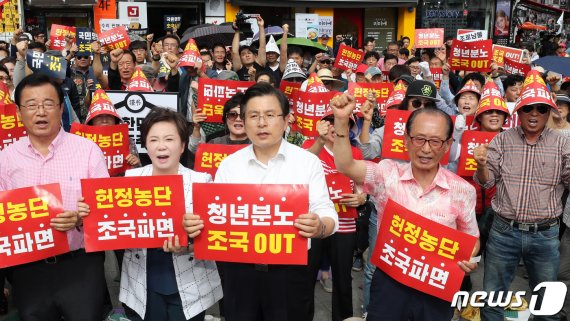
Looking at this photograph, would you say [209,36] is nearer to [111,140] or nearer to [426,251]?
[111,140]

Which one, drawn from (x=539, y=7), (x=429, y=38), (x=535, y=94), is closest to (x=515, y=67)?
(x=429, y=38)

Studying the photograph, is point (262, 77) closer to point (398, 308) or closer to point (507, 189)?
point (507, 189)

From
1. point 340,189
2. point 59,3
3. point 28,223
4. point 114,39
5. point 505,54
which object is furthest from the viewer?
point 59,3

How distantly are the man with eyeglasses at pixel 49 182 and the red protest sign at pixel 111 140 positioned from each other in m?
1.38

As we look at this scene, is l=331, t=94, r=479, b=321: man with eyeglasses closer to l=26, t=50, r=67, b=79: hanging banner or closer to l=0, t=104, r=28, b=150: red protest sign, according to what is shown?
l=0, t=104, r=28, b=150: red protest sign

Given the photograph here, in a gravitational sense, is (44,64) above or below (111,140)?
above

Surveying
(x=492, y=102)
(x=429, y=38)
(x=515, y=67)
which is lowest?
(x=492, y=102)

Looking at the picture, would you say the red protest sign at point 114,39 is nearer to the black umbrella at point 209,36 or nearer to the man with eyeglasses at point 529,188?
the black umbrella at point 209,36

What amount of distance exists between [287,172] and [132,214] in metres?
0.90

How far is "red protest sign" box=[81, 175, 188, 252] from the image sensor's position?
2838 millimetres

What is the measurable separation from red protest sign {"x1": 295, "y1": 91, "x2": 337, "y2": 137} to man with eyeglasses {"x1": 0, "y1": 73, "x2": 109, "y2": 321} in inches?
100

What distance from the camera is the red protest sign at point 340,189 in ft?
12.8

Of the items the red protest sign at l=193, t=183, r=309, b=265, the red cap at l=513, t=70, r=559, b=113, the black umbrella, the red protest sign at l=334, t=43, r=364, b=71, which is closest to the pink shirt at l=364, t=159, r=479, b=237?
the red protest sign at l=193, t=183, r=309, b=265

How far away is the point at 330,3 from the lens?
722 inches
